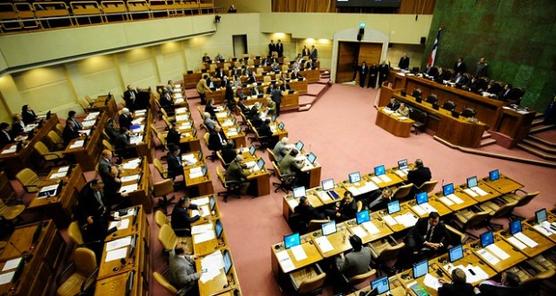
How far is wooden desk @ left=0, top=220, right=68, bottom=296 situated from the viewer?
4633 millimetres

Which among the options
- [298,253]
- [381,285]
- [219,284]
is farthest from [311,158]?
[219,284]

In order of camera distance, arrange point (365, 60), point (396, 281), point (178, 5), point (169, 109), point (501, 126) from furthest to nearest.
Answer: point (365, 60)
point (178, 5)
point (169, 109)
point (501, 126)
point (396, 281)

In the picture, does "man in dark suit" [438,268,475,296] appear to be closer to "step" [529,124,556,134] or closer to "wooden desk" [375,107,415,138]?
"wooden desk" [375,107,415,138]

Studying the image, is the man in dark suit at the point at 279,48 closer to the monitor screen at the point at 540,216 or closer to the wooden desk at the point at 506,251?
the monitor screen at the point at 540,216

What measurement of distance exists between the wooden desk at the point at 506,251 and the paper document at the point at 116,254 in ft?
Answer: 21.1

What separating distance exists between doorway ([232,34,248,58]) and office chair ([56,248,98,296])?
19620 millimetres

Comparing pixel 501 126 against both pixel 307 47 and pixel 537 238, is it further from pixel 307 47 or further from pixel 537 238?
pixel 307 47

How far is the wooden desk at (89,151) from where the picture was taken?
27.9 feet

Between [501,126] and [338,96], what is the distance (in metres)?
8.00

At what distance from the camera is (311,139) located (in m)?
11.3

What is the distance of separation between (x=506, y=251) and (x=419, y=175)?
2.33 metres

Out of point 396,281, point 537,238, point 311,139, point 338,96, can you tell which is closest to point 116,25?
Answer: point 311,139

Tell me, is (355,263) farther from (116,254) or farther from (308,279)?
(116,254)

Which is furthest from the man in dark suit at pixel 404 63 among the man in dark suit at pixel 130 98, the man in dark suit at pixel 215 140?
the man in dark suit at pixel 130 98
